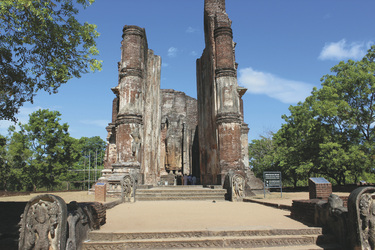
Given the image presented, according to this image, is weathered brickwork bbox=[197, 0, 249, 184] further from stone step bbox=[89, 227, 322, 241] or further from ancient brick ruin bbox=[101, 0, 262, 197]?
stone step bbox=[89, 227, 322, 241]

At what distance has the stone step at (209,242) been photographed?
13.1ft

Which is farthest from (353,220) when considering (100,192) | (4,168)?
(4,168)

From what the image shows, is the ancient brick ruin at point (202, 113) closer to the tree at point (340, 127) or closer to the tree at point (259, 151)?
the tree at point (340, 127)

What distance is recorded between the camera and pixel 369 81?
18.8 m

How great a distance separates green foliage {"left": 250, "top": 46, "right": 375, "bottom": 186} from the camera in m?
17.4

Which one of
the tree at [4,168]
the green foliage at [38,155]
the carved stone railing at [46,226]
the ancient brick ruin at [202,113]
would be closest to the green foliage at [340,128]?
the ancient brick ruin at [202,113]

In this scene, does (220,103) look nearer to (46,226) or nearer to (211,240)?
(211,240)

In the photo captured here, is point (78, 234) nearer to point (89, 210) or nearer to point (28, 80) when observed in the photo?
point (89, 210)

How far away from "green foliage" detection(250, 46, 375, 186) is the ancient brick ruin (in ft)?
15.9

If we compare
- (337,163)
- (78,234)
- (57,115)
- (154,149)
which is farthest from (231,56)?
(57,115)

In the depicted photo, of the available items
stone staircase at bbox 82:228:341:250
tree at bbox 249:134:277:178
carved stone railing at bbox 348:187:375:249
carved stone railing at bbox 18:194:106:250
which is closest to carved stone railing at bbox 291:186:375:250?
carved stone railing at bbox 348:187:375:249

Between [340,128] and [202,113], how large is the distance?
1025 centimetres

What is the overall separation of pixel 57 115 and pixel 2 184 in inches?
380

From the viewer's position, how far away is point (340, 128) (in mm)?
19453
